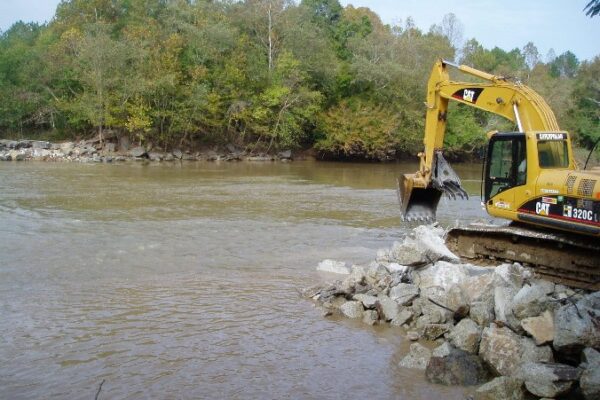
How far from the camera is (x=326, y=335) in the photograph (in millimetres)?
8266

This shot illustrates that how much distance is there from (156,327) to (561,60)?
452ft

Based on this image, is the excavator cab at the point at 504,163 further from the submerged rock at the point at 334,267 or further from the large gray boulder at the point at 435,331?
the large gray boulder at the point at 435,331

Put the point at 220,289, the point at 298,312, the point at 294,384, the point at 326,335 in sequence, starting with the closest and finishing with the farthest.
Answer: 1. the point at 294,384
2. the point at 326,335
3. the point at 298,312
4. the point at 220,289

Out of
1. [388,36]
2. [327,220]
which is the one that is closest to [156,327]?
[327,220]

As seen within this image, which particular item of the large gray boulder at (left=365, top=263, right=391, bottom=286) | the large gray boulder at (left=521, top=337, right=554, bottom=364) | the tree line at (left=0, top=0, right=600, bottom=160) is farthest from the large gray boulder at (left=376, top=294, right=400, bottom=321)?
the tree line at (left=0, top=0, right=600, bottom=160)

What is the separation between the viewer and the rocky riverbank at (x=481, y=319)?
6.01 meters

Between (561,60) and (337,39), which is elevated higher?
(561,60)

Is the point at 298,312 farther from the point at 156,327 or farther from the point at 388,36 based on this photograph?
the point at 388,36

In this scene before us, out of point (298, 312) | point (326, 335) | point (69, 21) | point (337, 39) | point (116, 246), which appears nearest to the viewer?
point (326, 335)

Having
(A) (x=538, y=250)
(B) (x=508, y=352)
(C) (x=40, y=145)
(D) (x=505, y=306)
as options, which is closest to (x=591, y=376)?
(B) (x=508, y=352)

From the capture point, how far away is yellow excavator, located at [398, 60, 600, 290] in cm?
891

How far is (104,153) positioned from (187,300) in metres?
33.3

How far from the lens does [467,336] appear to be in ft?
23.9

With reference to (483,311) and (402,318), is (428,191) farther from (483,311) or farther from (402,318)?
(483,311)
